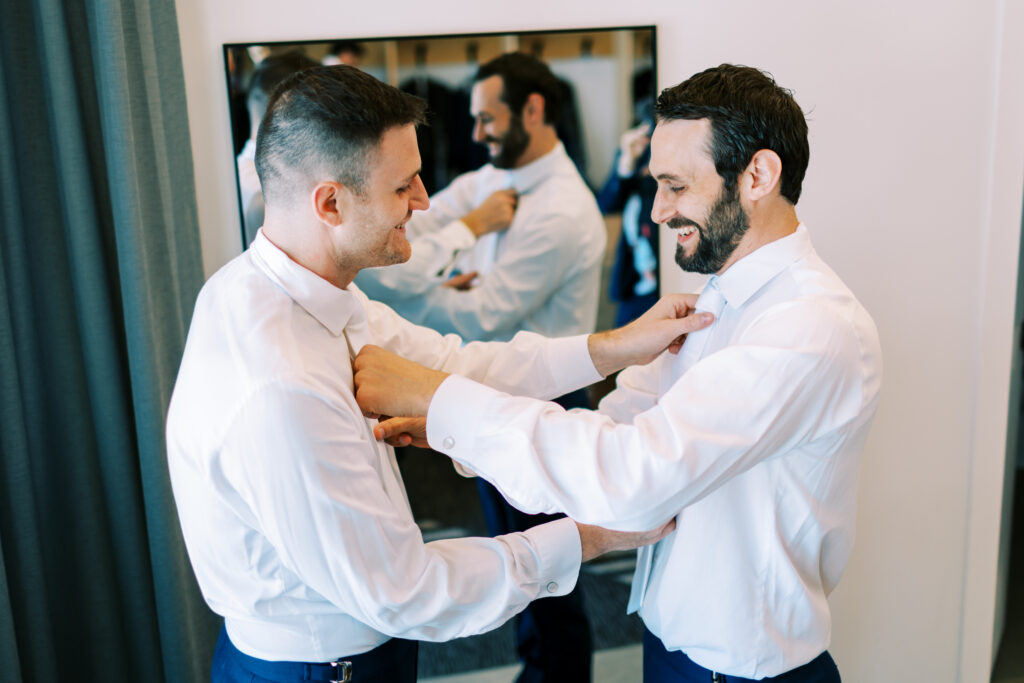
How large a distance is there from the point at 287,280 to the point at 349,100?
29cm

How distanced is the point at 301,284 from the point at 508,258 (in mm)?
1022

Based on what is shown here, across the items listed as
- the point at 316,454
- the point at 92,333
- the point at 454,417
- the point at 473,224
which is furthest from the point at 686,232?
the point at 92,333

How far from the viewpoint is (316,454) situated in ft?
3.92

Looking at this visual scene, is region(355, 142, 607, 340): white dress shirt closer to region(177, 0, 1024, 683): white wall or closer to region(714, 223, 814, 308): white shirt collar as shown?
region(177, 0, 1024, 683): white wall

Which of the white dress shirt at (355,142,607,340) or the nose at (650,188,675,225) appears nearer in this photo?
the nose at (650,188,675,225)

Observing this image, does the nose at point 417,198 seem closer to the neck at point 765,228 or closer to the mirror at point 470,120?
the neck at point 765,228

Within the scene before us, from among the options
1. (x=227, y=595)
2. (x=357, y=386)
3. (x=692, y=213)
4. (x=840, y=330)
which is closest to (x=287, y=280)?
(x=357, y=386)

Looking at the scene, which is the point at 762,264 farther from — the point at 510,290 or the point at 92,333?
the point at 92,333

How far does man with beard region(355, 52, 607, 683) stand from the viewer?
2215mm

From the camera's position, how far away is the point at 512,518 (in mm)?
2338

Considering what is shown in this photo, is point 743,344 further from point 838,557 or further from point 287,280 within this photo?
point 287,280

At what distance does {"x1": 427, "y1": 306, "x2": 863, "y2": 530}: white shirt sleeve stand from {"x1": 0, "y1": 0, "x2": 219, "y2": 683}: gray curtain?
0.97 meters

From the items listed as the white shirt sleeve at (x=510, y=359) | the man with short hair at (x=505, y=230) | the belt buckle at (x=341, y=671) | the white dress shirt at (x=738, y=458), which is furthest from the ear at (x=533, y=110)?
the belt buckle at (x=341, y=671)

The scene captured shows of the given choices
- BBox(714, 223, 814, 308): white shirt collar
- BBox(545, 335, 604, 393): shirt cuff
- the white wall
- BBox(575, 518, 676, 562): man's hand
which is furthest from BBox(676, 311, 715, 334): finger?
the white wall
